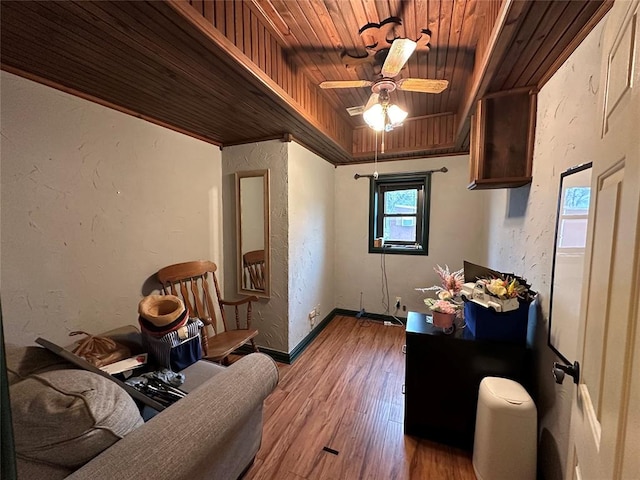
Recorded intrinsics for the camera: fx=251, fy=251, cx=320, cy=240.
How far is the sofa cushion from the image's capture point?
70cm

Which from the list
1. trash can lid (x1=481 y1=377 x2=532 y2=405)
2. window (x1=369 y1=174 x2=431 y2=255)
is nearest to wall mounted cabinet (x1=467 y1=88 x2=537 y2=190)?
trash can lid (x1=481 y1=377 x2=532 y2=405)

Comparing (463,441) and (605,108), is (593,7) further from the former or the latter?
(463,441)

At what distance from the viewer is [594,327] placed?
67 cm

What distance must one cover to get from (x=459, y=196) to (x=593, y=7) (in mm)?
2274

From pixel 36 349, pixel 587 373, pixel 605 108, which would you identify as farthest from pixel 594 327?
pixel 36 349

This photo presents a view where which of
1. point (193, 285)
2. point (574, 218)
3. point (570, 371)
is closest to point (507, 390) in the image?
point (570, 371)

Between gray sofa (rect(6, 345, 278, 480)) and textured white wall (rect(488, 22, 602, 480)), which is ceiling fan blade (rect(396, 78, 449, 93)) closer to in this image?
textured white wall (rect(488, 22, 602, 480))

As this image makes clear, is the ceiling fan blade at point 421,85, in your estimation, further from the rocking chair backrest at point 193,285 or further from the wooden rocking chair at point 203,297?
the rocking chair backrest at point 193,285

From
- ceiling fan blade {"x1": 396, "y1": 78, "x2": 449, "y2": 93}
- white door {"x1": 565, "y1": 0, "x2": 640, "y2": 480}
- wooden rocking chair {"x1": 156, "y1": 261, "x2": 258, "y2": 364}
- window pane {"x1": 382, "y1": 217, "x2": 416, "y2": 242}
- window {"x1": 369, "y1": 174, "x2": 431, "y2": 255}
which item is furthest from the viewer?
window pane {"x1": 382, "y1": 217, "x2": 416, "y2": 242}

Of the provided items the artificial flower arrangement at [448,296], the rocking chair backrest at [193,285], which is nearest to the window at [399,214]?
the artificial flower arrangement at [448,296]

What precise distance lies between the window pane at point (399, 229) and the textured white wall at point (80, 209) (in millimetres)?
2550

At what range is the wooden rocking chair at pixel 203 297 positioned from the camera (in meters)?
2.01

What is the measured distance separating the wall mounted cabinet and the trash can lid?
4.07 feet

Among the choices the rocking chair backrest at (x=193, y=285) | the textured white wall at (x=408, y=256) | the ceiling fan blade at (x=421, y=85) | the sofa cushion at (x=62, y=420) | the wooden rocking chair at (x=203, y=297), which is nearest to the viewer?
the sofa cushion at (x=62, y=420)
